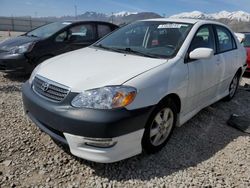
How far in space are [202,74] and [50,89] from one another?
6.71ft

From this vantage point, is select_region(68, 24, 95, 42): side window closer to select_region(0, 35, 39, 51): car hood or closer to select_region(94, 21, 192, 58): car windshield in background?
select_region(0, 35, 39, 51): car hood

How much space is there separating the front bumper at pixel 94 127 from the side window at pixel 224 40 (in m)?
2.37

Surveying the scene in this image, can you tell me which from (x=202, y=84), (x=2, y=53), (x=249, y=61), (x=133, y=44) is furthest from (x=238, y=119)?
(x=2, y=53)

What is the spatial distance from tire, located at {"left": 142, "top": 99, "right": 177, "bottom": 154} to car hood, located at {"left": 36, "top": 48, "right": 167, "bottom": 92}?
0.49 m

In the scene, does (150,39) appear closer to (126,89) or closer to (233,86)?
(126,89)

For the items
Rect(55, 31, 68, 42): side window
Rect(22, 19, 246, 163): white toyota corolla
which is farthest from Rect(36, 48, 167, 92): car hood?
Rect(55, 31, 68, 42): side window

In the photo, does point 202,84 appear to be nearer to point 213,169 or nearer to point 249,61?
point 213,169

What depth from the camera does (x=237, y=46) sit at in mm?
5133

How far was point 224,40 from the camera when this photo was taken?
15.3 ft

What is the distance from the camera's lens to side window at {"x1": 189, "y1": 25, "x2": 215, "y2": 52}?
364 cm

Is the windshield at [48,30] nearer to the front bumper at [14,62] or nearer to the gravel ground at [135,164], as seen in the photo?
the front bumper at [14,62]

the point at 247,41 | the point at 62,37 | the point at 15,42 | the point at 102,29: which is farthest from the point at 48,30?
the point at 247,41

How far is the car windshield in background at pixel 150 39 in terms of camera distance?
3.45 metres

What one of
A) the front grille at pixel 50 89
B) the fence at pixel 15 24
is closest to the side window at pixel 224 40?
A: the front grille at pixel 50 89
